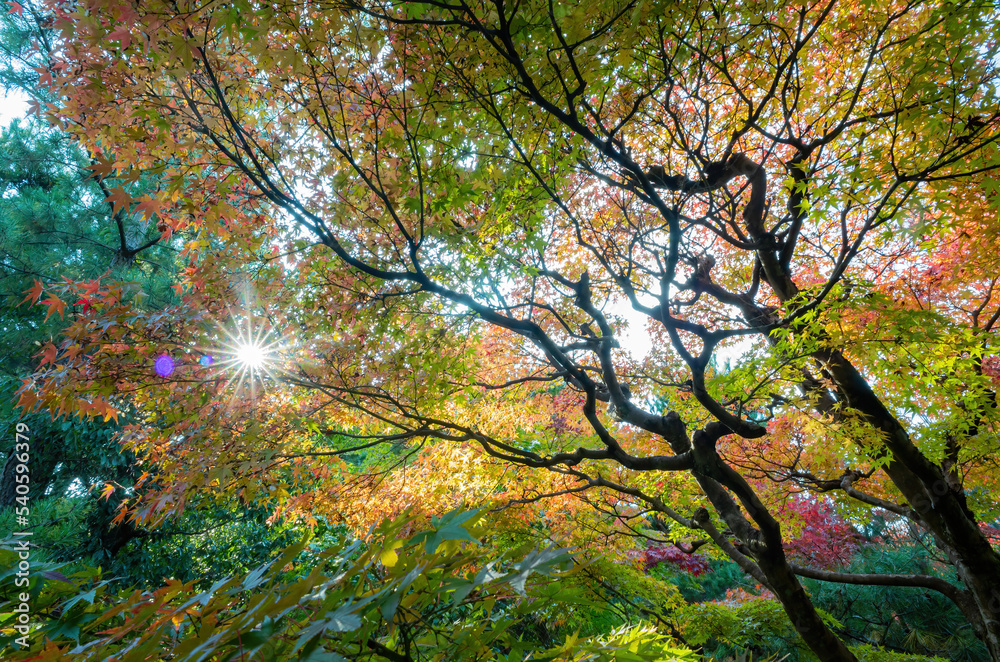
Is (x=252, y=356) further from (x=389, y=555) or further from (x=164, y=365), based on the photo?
(x=389, y=555)

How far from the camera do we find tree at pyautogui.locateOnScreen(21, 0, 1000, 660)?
223 cm

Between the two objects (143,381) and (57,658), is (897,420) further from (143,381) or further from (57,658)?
(143,381)

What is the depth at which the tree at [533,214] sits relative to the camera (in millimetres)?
2232

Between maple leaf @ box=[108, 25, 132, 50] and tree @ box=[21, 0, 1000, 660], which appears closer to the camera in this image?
maple leaf @ box=[108, 25, 132, 50]

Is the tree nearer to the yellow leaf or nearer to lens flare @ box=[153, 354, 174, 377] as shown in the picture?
lens flare @ box=[153, 354, 174, 377]

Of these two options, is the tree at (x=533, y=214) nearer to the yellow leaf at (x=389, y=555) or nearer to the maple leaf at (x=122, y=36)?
the maple leaf at (x=122, y=36)

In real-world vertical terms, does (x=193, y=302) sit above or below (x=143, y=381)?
above

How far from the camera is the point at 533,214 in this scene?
3.06 metres

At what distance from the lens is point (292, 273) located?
10.9 ft

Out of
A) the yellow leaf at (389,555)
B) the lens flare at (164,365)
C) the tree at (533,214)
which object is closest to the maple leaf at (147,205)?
the tree at (533,214)

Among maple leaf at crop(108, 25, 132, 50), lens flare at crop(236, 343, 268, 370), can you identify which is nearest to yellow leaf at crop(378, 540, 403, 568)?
maple leaf at crop(108, 25, 132, 50)

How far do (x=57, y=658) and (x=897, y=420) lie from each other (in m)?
6.08

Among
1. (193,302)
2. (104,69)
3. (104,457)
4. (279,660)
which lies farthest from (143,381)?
(104,457)

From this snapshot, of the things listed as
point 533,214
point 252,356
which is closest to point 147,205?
point 252,356
